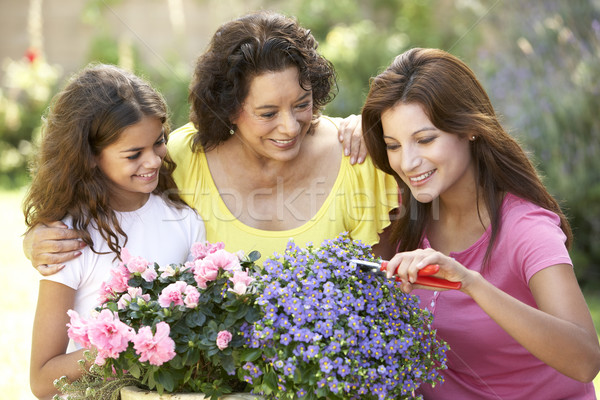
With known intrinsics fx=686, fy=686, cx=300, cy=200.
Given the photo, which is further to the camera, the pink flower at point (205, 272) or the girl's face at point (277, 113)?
the girl's face at point (277, 113)

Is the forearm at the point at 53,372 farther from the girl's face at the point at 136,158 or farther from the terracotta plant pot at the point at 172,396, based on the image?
the girl's face at the point at 136,158

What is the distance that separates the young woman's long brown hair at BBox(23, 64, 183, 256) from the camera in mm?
2477

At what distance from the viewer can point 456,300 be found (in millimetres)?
2359

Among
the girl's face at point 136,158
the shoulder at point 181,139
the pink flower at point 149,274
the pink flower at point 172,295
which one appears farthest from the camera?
the shoulder at point 181,139

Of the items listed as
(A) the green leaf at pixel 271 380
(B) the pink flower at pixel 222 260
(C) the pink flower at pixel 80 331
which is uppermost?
(B) the pink flower at pixel 222 260

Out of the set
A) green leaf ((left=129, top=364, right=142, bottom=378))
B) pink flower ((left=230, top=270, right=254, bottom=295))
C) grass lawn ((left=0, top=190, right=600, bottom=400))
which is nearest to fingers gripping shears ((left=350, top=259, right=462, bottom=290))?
pink flower ((left=230, top=270, right=254, bottom=295))

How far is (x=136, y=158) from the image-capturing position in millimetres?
2561

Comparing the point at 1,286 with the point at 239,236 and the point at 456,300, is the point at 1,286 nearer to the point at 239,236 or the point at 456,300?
the point at 239,236

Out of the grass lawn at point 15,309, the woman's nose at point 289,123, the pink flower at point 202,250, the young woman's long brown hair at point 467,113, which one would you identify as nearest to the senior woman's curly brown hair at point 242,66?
the woman's nose at point 289,123

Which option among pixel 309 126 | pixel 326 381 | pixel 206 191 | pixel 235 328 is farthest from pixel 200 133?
pixel 326 381

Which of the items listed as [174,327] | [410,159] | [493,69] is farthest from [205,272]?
[493,69]

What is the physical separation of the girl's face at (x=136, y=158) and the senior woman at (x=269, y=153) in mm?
265

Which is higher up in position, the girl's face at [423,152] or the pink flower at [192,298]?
the girl's face at [423,152]

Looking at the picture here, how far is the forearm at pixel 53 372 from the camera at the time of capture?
2197mm
